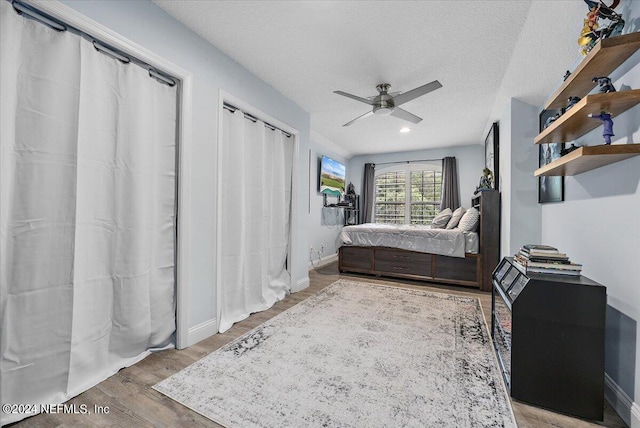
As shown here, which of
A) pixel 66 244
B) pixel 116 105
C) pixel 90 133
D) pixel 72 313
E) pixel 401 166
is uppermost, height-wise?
pixel 401 166

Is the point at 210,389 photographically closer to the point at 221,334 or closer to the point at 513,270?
the point at 221,334

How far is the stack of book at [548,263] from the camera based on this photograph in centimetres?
166

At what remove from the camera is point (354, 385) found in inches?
67.3

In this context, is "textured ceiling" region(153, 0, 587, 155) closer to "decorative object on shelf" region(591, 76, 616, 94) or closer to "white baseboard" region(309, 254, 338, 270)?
"decorative object on shelf" region(591, 76, 616, 94)

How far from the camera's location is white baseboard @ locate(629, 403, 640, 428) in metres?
1.33

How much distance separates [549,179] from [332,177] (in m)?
3.72

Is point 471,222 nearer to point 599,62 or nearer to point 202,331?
point 599,62

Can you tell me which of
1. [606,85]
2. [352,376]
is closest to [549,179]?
[606,85]

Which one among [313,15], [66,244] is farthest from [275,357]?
[313,15]

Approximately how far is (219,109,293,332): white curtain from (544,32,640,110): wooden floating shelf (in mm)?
2528

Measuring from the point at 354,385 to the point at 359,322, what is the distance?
0.98 metres

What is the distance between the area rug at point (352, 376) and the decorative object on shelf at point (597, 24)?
206cm

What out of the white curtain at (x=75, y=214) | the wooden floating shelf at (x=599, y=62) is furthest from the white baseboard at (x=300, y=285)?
the wooden floating shelf at (x=599, y=62)

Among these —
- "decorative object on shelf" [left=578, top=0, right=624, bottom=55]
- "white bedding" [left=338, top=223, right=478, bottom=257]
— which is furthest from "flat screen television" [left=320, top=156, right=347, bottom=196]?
"decorative object on shelf" [left=578, top=0, right=624, bottom=55]
